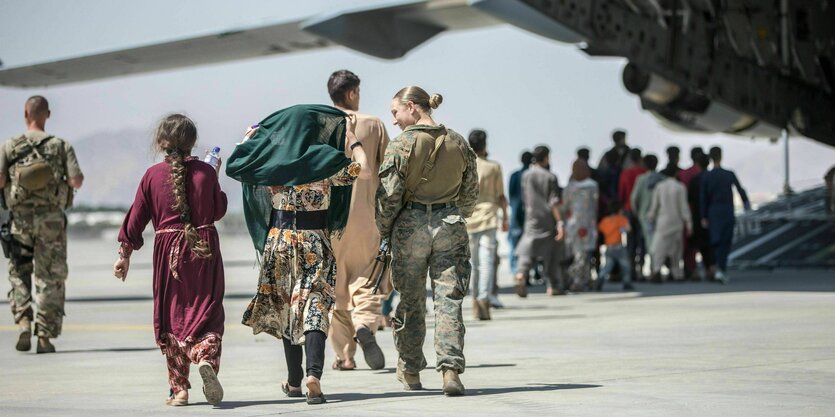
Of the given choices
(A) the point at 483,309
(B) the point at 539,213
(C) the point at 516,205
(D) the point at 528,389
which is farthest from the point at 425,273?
(C) the point at 516,205

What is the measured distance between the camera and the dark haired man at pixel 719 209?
18016 mm

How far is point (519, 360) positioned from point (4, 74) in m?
16.2

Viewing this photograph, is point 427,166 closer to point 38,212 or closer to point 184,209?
point 184,209

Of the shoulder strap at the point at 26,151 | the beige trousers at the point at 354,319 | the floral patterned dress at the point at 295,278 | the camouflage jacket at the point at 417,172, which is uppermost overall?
the shoulder strap at the point at 26,151

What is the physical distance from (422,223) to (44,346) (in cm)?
414

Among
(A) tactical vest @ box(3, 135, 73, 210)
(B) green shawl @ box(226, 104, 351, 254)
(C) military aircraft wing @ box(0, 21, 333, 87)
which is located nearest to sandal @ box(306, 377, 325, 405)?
(B) green shawl @ box(226, 104, 351, 254)

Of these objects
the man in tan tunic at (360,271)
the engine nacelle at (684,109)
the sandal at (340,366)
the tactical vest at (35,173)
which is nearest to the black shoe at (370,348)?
the man in tan tunic at (360,271)

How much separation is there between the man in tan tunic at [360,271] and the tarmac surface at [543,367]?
0.19 metres

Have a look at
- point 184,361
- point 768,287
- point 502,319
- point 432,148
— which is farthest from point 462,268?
point 768,287

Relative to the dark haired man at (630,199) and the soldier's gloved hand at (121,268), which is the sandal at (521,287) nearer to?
the dark haired man at (630,199)

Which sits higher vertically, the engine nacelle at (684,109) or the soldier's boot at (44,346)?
the engine nacelle at (684,109)

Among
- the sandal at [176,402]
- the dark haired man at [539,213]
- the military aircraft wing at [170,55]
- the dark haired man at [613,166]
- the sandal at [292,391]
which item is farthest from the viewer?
the military aircraft wing at [170,55]

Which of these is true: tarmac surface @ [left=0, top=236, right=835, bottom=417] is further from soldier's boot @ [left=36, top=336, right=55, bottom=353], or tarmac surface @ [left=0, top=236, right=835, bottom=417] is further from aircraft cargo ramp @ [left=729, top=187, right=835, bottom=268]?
aircraft cargo ramp @ [left=729, top=187, right=835, bottom=268]

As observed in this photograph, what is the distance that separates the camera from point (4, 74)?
2270 cm
